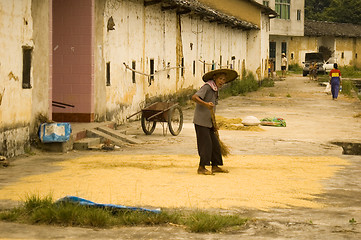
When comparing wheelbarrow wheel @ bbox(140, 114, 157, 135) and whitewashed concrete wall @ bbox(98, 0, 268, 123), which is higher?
whitewashed concrete wall @ bbox(98, 0, 268, 123)

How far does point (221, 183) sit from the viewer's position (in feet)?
32.0

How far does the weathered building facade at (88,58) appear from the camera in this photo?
12477 millimetres

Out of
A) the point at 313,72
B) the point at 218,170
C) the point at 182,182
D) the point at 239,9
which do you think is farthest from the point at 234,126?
the point at 313,72

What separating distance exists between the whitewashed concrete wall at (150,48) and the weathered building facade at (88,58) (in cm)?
3

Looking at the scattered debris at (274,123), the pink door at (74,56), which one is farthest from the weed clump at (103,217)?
the scattered debris at (274,123)

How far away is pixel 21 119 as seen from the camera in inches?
499

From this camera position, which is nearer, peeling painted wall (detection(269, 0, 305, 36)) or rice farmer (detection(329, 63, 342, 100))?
rice farmer (detection(329, 63, 342, 100))

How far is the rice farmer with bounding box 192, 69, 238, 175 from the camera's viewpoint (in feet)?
35.3

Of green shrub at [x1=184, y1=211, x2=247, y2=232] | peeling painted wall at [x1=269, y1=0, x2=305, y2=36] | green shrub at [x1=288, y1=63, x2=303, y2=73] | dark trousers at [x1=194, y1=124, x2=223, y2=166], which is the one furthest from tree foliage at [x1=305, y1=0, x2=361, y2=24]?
green shrub at [x1=184, y1=211, x2=247, y2=232]

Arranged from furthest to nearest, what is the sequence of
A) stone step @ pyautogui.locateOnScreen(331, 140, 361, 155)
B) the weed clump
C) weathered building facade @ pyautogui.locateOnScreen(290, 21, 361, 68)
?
weathered building facade @ pyautogui.locateOnScreen(290, 21, 361, 68)
stone step @ pyautogui.locateOnScreen(331, 140, 361, 155)
the weed clump

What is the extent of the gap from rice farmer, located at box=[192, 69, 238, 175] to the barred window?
5681cm

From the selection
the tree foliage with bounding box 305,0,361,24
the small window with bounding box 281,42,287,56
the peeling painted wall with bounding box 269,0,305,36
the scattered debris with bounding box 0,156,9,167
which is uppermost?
the tree foliage with bounding box 305,0,361,24

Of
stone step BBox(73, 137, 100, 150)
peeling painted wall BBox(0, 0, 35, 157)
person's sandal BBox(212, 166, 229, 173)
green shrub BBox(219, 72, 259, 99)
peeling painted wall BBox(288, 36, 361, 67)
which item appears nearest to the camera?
person's sandal BBox(212, 166, 229, 173)

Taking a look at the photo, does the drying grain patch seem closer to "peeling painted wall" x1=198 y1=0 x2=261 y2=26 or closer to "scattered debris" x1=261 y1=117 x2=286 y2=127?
"scattered debris" x1=261 y1=117 x2=286 y2=127
